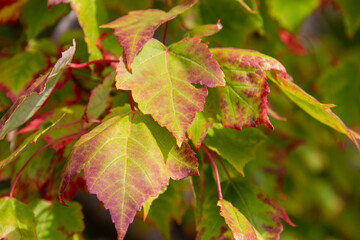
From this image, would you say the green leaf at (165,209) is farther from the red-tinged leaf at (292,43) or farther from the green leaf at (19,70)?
the red-tinged leaf at (292,43)

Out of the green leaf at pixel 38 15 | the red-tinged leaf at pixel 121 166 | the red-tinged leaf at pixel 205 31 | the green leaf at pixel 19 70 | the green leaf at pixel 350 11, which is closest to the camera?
the red-tinged leaf at pixel 121 166

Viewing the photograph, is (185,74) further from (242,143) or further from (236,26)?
(236,26)

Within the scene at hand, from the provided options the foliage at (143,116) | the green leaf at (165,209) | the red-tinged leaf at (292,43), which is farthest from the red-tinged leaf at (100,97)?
the red-tinged leaf at (292,43)

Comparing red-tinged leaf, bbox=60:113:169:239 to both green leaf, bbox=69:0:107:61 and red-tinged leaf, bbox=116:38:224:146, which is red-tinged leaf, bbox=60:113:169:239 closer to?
red-tinged leaf, bbox=116:38:224:146

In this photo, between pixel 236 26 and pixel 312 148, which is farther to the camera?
pixel 312 148

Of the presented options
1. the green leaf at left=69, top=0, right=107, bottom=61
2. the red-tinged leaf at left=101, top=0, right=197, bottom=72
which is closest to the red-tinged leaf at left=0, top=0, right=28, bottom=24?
the green leaf at left=69, top=0, right=107, bottom=61

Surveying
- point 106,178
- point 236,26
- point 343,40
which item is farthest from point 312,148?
point 106,178
